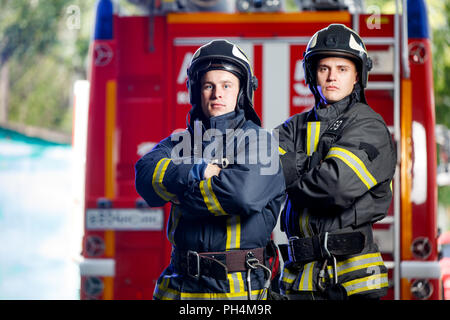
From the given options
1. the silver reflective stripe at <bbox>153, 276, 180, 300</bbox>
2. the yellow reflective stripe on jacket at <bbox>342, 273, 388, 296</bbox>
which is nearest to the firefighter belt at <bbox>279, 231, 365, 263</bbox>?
the yellow reflective stripe on jacket at <bbox>342, 273, 388, 296</bbox>

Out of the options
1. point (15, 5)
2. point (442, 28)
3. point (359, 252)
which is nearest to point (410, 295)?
point (359, 252)

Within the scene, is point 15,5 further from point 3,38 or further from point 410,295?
point 410,295

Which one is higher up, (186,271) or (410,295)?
(186,271)

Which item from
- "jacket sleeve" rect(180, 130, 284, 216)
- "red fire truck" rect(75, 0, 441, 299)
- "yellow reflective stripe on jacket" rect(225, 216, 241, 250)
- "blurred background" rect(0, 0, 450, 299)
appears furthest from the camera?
"blurred background" rect(0, 0, 450, 299)

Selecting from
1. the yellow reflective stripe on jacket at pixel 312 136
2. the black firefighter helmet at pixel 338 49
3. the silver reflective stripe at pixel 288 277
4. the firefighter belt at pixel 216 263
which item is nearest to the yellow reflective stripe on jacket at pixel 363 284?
the silver reflective stripe at pixel 288 277

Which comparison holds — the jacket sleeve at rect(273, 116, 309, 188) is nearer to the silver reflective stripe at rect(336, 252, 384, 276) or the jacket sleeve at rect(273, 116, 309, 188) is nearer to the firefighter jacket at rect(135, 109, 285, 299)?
the firefighter jacket at rect(135, 109, 285, 299)

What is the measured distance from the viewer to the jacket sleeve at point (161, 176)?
112 inches

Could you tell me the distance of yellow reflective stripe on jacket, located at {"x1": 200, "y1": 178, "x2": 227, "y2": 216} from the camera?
2781 mm

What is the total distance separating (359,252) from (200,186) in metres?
0.82

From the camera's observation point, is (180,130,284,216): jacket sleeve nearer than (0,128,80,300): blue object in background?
Yes

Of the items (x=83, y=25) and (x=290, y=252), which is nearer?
(x=290, y=252)

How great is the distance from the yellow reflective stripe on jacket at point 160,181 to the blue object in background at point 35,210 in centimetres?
774

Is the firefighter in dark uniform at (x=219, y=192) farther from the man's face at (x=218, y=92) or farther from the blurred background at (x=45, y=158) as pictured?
the blurred background at (x=45, y=158)

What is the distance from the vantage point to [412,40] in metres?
4.41
